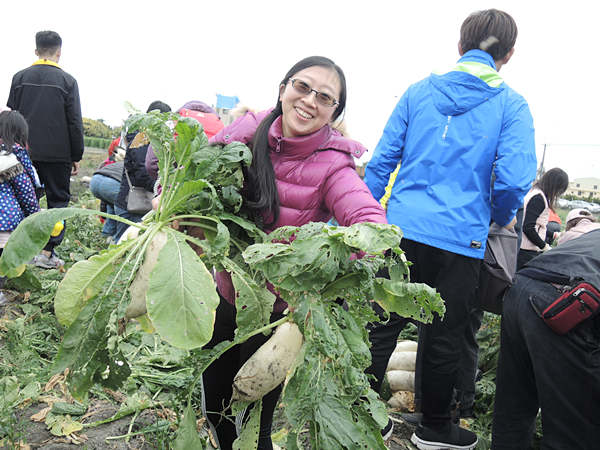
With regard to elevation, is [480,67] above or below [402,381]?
above

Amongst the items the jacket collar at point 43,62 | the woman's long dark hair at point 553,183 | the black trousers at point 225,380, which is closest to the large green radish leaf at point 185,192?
the black trousers at point 225,380

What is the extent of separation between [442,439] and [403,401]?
2.00ft

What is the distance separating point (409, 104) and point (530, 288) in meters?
1.36

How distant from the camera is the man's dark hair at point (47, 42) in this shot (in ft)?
15.0

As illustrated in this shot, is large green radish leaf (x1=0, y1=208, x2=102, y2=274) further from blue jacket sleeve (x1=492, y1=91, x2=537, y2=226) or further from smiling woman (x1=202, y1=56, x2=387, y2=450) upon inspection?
blue jacket sleeve (x1=492, y1=91, x2=537, y2=226)

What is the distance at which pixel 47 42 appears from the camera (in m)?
4.59

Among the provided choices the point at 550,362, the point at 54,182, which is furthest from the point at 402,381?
the point at 54,182

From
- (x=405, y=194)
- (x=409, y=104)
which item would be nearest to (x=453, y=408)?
(x=405, y=194)

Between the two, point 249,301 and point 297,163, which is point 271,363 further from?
point 297,163

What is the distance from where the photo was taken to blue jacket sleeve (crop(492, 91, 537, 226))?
246cm

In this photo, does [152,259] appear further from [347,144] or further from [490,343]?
[490,343]

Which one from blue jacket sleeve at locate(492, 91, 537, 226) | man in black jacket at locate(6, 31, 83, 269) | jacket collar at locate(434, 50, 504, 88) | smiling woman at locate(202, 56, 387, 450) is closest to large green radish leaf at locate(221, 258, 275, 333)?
smiling woman at locate(202, 56, 387, 450)

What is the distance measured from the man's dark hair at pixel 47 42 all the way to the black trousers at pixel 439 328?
443cm

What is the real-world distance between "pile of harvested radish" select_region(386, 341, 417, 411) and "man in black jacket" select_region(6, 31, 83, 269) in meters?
3.78
